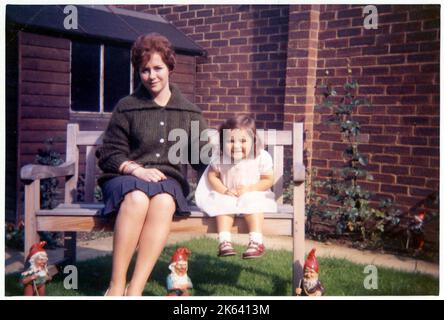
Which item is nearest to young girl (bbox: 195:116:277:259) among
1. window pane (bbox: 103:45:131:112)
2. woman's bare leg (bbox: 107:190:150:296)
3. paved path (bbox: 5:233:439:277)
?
woman's bare leg (bbox: 107:190:150:296)

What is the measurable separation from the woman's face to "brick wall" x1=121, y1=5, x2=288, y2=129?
6.30 feet

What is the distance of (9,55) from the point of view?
4.00 m

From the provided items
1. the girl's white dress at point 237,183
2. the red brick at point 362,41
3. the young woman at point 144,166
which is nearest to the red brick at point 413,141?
the red brick at point 362,41

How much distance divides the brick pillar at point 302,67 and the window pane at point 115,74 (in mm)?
1539

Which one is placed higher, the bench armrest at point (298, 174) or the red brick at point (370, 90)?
the red brick at point (370, 90)

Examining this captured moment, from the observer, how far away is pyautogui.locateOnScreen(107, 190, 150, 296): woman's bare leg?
2.46 meters

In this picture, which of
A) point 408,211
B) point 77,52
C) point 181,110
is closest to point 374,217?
point 408,211

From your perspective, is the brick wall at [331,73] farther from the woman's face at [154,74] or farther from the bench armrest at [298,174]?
the woman's face at [154,74]

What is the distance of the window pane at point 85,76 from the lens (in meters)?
4.41

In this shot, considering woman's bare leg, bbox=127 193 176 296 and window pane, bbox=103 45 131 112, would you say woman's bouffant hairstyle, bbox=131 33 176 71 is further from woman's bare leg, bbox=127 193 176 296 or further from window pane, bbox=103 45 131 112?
window pane, bbox=103 45 131 112

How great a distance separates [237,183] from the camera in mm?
2797

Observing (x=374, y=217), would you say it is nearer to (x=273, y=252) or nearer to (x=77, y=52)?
(x=273, y=252)

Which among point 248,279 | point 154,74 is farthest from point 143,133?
point 248,279

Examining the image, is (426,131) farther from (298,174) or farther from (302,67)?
(298,174)
